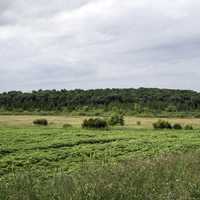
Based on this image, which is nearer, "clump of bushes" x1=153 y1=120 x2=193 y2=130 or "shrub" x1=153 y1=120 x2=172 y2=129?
"clump of bushes" x1=153 y1=120 x2=193 y2=130

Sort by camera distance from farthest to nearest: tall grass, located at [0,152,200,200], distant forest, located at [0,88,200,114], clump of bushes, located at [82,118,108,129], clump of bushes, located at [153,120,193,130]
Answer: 1. distant forest, located at [0,88,200,114]
2. clump of bushes, located at [153,120,193,130]
3. clump of bushes, located at [82,118,108,129]
4. tall grass, located at [0,152,200,200]

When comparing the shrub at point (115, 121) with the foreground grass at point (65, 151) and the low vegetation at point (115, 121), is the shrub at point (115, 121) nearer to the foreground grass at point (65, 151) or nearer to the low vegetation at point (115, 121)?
the low vegetation at point (115, 121)

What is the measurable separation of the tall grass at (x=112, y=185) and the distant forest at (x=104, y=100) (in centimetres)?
7690

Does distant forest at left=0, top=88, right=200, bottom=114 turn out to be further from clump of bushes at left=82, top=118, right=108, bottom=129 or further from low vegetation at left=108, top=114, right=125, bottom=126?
clump of bushes at left=82, top=118, right=108, bottom=129

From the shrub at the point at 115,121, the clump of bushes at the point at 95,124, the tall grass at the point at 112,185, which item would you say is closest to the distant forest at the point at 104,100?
the shrub at the point at 115,121

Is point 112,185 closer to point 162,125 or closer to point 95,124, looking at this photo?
point 95,124

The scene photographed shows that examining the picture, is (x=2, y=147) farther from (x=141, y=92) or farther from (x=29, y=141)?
(x=141, y=92)

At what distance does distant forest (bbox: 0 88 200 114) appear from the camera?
9112 centimetres

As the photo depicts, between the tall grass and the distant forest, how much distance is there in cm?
7690

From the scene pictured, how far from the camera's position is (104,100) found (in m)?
98.2

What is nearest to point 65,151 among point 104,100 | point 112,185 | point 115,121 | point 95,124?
point 112,185

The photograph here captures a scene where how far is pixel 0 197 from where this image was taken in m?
7.41

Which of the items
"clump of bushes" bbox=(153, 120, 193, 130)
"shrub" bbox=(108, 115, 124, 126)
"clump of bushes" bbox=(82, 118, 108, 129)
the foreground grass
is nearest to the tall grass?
the foreground grass

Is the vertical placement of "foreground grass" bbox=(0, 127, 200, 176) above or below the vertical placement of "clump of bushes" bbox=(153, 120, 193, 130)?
below
